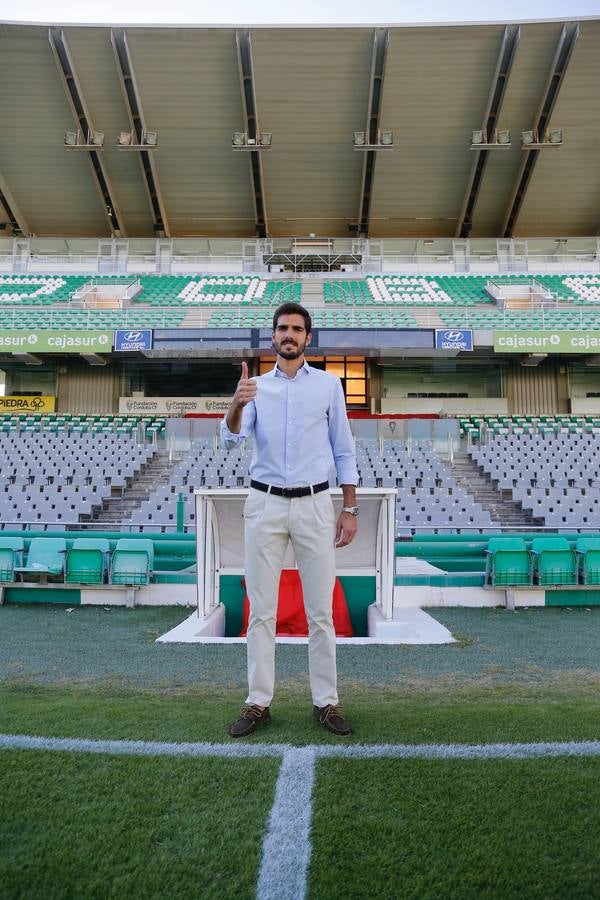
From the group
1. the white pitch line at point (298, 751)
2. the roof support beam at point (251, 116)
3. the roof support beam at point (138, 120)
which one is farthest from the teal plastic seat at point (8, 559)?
the roof support beam at point (138, 120)

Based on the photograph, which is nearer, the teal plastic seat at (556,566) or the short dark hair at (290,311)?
the short dark hair at (290,311)

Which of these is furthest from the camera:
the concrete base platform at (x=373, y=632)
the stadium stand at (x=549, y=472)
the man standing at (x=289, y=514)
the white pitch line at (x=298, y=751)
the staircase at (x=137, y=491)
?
the staircase at (x=137, y=491)

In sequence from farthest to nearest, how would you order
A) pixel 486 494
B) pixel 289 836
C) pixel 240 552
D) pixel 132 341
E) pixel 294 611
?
pixel 132 341 → pixel 486 494 → pixel 240 552 → pixel 294 611 → pixel 289 836

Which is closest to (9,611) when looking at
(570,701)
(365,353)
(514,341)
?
(570,701)

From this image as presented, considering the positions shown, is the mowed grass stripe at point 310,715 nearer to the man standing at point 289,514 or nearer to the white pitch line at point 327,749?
the white pitch line at point 327,749

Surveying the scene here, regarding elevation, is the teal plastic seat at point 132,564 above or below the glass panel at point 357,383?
below

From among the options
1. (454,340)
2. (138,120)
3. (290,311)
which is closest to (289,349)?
(290,311)

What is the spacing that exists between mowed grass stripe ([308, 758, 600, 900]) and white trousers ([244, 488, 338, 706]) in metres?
0.51

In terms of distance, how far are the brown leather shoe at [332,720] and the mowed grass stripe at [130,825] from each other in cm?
41

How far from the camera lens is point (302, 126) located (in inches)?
901

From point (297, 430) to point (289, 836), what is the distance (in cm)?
165

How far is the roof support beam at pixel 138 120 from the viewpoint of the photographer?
21188mm

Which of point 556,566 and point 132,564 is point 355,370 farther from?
point 132,564

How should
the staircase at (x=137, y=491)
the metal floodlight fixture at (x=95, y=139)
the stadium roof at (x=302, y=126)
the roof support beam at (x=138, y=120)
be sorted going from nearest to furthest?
1. the staircase at (x=137, y=491)
2. the stadium roof at (x=302, y=126)
3. the roof support beam at (x=138, y=120)
4. the metal floodlight fixture at (x=95, y=139)
